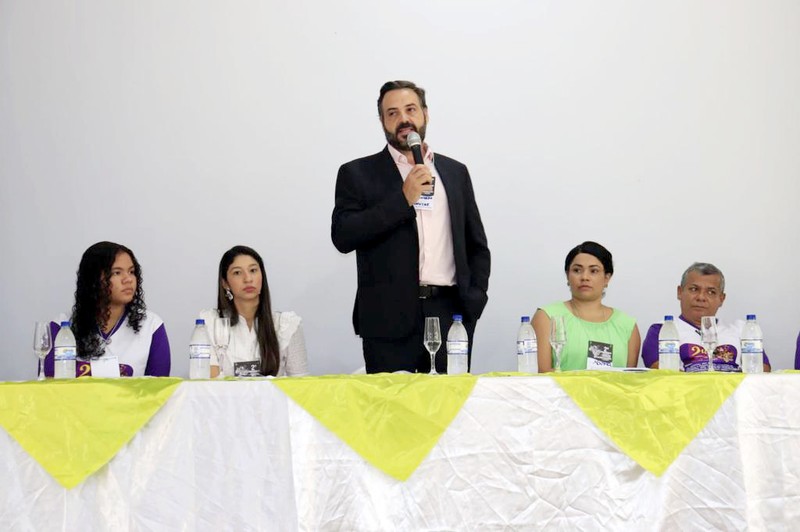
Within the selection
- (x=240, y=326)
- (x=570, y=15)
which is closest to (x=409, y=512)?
(x=240, y=326)

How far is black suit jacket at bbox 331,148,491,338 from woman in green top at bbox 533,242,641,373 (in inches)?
17.6

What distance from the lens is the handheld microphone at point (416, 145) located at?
2.62m

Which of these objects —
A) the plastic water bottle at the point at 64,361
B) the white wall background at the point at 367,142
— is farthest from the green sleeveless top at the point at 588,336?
the plastic water bottle at the point at 64,361

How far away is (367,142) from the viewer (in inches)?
153

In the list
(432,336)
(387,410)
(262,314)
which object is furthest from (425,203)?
(387,410)

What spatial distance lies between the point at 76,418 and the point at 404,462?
76 centimetres

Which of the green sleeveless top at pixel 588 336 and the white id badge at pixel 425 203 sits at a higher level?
the white id badge at pixel 425 203

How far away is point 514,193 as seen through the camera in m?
3.90

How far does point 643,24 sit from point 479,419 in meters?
2.45

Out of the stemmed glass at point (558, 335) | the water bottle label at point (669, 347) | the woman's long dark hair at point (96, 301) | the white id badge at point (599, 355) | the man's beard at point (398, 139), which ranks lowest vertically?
the white id badge at point (599, 355)

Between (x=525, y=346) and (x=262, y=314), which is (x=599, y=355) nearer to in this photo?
(x=525, y=346)

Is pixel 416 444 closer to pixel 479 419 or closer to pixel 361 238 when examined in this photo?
pixel 479 419

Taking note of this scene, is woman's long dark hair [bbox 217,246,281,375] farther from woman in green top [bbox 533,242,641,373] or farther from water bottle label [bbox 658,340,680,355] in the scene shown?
water bottle label [bbox 658,340,680,355]

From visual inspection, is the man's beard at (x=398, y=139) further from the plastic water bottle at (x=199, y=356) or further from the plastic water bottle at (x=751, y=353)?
the plastic water bottle at (x=751, y=353)
